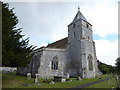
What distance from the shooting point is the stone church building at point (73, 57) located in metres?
28.4

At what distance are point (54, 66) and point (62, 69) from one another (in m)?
1.99

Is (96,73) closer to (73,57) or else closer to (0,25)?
(73,57)

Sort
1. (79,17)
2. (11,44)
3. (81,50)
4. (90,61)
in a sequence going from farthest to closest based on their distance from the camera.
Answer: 1. (79,17)
2. (90,61)
3. (81,50)
4. (11,44)

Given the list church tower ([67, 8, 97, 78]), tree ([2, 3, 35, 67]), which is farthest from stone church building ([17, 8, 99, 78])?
tree ([2, 3, 35, 67])

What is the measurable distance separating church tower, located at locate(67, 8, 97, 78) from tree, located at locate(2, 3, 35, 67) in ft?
46.3

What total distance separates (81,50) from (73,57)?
2.96 metres

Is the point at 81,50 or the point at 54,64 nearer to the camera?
the point at 54,64

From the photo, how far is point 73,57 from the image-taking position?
31.4 meters

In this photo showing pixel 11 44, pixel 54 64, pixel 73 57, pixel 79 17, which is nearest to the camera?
pixel 11 44

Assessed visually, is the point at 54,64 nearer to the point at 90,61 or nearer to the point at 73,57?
the point at 73,57

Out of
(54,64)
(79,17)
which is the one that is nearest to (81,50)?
(54,64)

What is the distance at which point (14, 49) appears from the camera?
16781 mm

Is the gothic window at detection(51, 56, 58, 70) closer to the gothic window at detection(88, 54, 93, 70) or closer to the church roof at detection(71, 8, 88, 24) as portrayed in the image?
the gothic window at detection(88, 54, 93, 70)

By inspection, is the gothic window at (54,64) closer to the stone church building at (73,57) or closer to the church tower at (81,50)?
the stone church building at (73,57)
